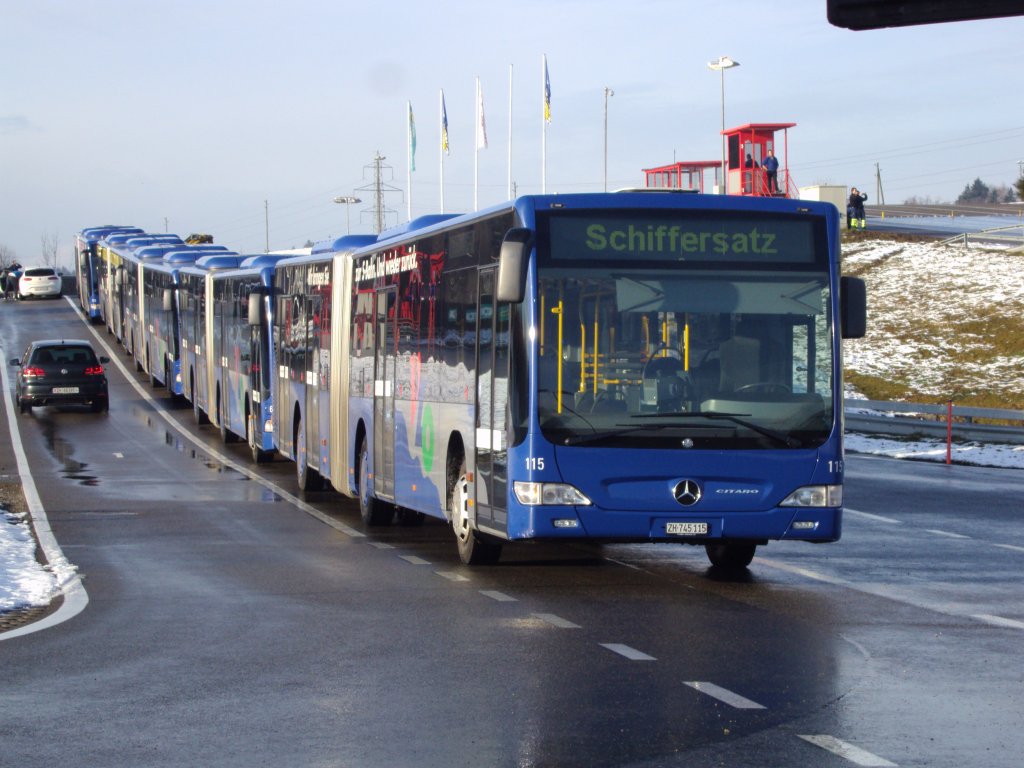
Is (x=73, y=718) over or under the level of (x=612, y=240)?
under

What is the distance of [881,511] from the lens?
20.5m

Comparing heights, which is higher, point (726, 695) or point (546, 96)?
point (546, 96)

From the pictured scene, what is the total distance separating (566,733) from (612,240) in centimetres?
590

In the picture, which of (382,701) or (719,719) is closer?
(719,719)

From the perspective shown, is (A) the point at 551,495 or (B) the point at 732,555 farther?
(B) the point at 732,555

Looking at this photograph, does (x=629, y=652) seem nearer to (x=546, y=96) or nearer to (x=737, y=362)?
(x=737, y=362)

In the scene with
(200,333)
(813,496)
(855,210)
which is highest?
(855,210)

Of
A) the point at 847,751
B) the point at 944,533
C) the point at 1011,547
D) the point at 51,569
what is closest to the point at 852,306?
the point at 1011,547

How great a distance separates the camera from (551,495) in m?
12.9

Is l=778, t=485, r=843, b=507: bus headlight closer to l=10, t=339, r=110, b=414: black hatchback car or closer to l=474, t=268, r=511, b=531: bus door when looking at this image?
l=474, t=268, r=511, b=531: bus door

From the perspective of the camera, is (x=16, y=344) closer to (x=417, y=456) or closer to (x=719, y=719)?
(x=417, y=456)

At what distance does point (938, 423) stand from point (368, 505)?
16434mm

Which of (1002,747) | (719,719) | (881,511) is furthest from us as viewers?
(881,511)

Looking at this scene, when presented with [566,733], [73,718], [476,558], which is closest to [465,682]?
[566,733]
